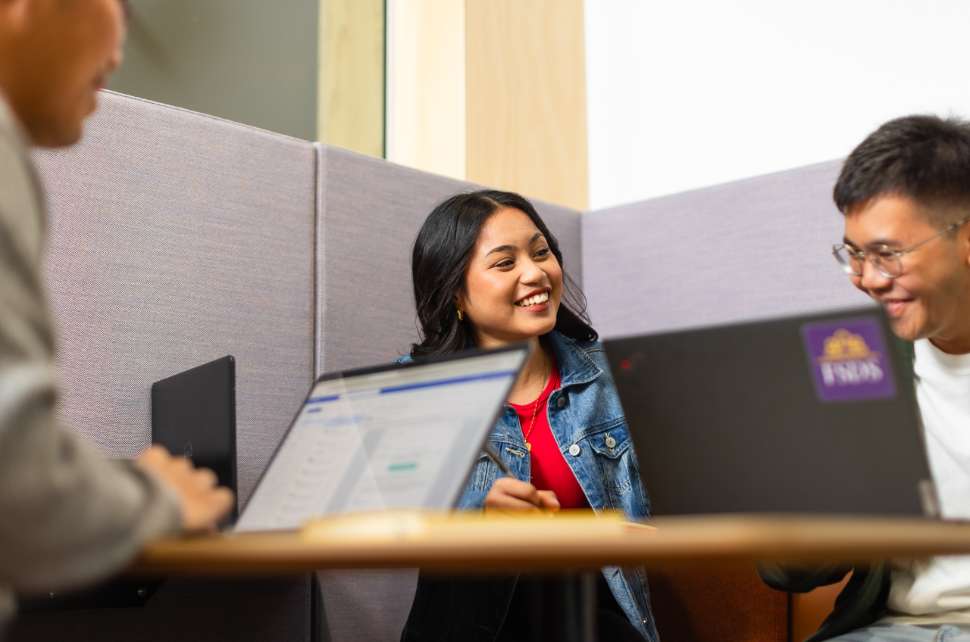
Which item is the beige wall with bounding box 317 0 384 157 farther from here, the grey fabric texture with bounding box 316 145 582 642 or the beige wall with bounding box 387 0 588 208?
the grey fabric texture with bounding box 316 145 582 642

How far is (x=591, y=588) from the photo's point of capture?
0.94m

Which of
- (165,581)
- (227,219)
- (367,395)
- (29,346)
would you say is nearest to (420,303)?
(227,219)

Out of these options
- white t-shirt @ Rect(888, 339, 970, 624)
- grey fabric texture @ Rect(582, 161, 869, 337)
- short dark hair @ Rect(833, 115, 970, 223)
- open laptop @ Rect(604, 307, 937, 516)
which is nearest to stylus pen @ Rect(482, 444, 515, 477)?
open laptop @ Rect(604, 307, 937, 516)

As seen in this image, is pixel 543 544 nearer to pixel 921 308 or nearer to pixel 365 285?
pixel 921 308

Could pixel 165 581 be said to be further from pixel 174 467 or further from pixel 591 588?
pixel 591 588

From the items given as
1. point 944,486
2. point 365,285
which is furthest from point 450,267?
point 944,486

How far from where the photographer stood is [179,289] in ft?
5.90

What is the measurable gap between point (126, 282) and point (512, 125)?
1.52 meters

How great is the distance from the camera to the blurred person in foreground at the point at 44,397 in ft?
2.28

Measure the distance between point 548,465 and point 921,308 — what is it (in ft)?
1.98

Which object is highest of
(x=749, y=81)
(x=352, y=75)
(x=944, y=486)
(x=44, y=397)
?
(x=352, y=75)

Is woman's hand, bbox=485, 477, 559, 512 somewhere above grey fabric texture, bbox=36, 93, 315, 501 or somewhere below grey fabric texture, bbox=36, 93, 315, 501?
below

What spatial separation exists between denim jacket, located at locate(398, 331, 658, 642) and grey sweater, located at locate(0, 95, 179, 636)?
931 mm

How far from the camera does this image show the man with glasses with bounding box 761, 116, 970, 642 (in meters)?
1.40
